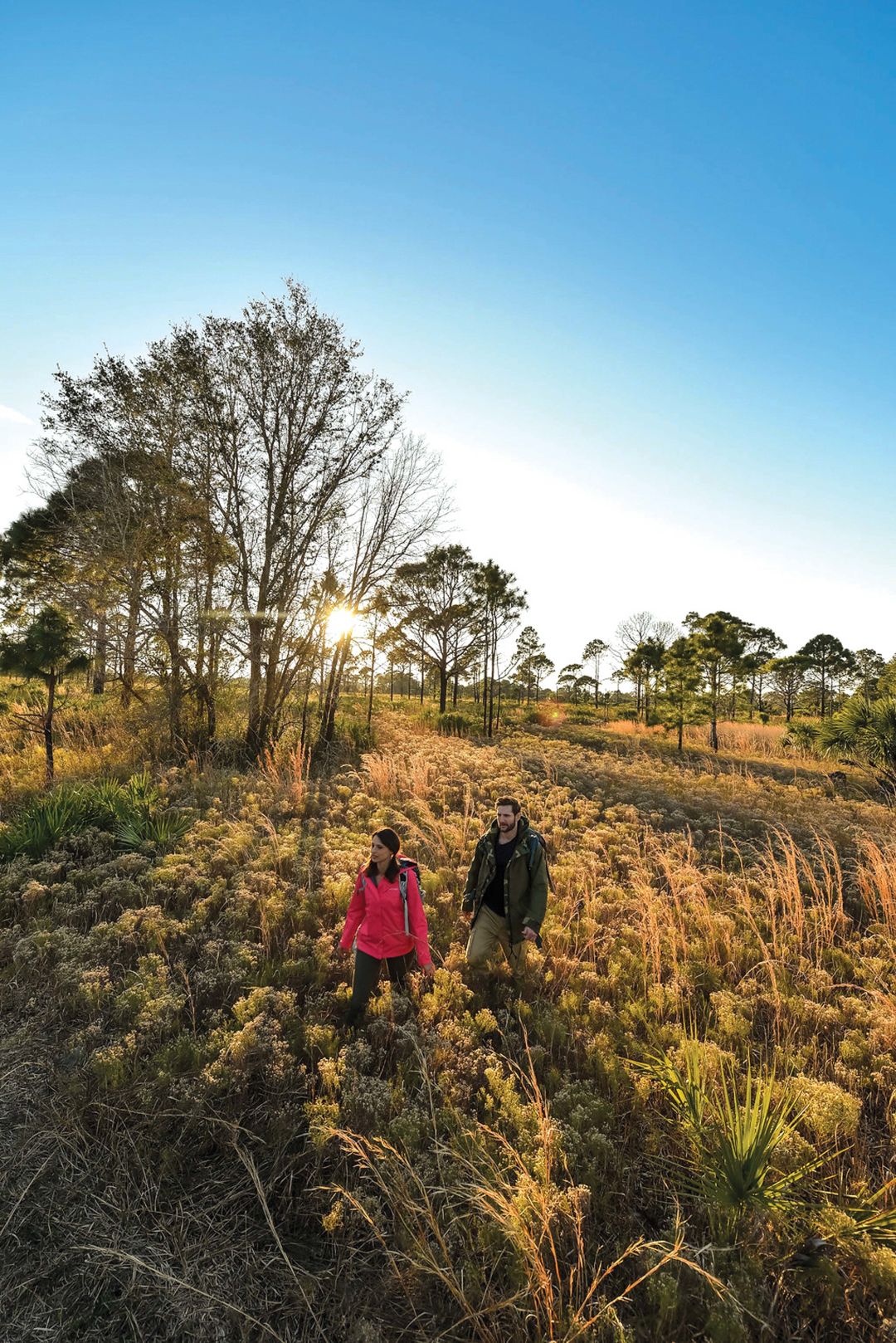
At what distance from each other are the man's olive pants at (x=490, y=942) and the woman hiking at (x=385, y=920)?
2.10ft

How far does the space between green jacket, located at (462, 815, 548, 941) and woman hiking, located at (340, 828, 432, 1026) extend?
2.73 ft

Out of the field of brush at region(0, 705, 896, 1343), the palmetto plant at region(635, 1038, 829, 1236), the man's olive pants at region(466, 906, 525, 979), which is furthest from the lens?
the man's olive pants at region(466, 906, 525, 979)

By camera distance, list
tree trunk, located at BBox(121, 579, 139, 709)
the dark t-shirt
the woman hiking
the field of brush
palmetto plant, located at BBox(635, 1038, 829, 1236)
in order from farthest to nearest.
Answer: tree trunk, located at BBox(121, 579, 139, 709) < the dark t-shirt < the woman hiking < palmetto plant, located at BBox(635, 1038, 829, 1236) < the field of brush

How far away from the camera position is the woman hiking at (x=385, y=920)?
465 centimetres

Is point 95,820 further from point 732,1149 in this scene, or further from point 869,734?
point 869,734

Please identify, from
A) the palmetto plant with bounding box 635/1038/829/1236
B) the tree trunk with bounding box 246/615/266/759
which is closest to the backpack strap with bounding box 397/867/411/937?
the palmetto plant with bounding box 635/1038/829/1236

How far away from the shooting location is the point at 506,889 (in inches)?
209

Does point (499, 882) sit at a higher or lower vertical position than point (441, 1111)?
higher

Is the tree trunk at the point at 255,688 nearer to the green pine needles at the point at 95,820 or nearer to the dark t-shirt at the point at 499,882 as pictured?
the green pine needles at the point at 95,820

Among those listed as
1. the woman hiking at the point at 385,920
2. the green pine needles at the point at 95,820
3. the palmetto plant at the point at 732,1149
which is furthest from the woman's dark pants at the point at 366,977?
the green pine needles at the point at 95,820

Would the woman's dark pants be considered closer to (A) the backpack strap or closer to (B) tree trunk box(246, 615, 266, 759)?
(A) the backpack strap

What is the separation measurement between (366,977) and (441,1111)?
136 centimetres

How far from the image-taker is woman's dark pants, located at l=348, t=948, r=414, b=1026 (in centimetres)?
449

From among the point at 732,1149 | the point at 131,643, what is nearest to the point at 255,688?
the point at 131,643
